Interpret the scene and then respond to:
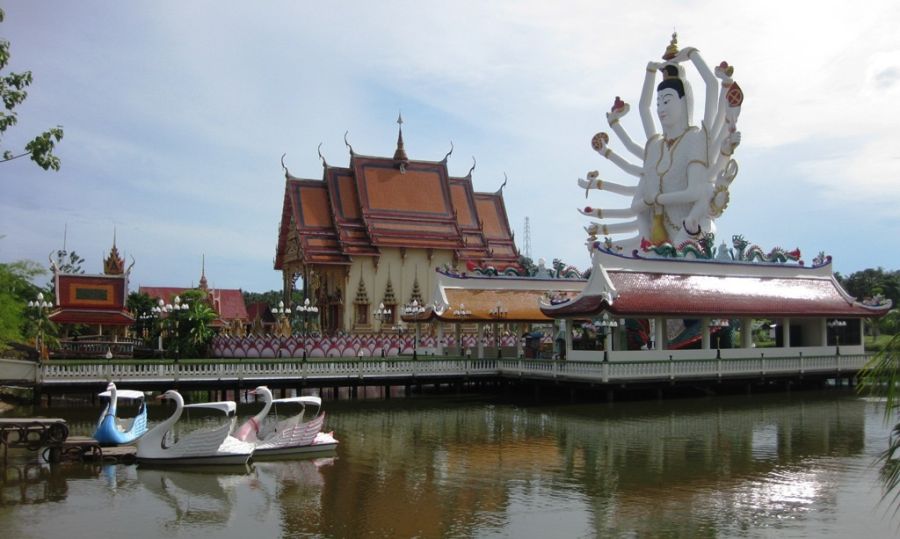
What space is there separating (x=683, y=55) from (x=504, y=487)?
83.7ft

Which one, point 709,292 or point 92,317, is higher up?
Result: point 709,292

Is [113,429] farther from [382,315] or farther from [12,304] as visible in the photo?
[382,315]

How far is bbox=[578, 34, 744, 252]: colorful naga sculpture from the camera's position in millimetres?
33250

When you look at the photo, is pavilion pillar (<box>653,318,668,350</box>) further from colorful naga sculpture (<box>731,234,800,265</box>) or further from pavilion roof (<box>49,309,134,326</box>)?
pavilion roof (<box>49,309,134,326</box>)

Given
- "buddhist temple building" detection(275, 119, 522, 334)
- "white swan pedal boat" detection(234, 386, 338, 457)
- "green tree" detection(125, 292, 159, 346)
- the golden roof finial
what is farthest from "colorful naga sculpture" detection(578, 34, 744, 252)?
"green tree" detection(125, 292, 159, 346)

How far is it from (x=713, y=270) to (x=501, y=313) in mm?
6977

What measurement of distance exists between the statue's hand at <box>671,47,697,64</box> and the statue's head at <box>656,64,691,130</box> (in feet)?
0.83

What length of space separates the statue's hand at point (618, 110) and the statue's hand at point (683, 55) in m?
3.46

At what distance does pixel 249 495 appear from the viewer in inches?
503

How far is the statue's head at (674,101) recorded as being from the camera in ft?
112

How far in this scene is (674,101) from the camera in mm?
34125

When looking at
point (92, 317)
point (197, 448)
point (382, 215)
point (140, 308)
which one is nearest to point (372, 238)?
point (382, 215)

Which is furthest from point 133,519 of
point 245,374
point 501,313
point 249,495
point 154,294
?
point 154,294

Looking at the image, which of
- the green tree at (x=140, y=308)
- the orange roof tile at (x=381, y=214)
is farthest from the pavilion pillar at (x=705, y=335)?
the green tree at (x=140, y=308)
